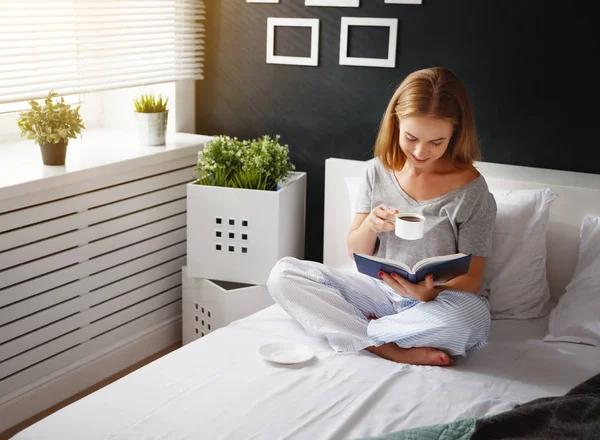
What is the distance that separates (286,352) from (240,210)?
901 millimetres

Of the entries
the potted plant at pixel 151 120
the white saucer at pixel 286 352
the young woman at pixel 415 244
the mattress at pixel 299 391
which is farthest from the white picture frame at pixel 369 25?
the white saucer at pixel 286 352

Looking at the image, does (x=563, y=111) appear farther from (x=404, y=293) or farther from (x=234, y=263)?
(x=234, y=263)

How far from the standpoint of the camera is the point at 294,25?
329 centimetres

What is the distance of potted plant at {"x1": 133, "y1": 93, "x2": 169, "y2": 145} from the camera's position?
10.4ft

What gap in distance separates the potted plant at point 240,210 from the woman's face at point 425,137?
2.41ft

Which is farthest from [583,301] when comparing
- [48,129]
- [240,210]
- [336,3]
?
[48,129]

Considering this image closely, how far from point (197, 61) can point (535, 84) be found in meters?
1.50

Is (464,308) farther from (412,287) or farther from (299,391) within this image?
(299,391)

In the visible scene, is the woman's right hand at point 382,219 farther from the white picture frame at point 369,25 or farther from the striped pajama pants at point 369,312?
the white picture frame at point 369,25

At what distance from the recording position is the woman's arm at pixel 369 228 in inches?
92.0

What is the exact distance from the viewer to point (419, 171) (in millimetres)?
2506

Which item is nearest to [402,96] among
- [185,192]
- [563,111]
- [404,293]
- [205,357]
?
[404,293]

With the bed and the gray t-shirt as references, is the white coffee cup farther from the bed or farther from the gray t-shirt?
the bed

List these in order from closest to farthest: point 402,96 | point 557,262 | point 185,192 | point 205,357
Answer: point 205,357 → point 402,96 → point 557,262 → point 185,192
